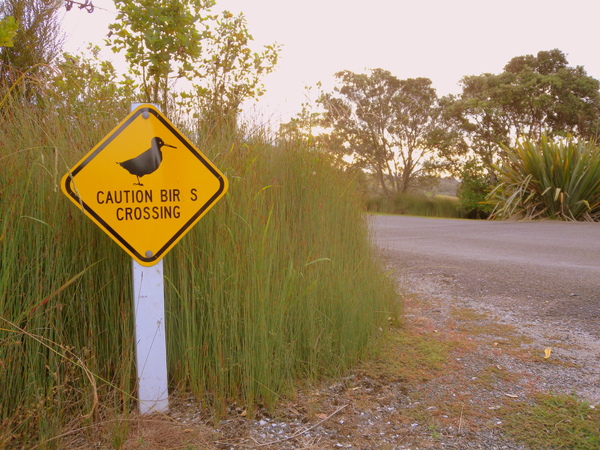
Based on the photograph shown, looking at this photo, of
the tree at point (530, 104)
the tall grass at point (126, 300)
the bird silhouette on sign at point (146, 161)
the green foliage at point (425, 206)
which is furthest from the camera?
the tree at point (530, 104)

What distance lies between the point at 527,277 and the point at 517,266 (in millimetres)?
674

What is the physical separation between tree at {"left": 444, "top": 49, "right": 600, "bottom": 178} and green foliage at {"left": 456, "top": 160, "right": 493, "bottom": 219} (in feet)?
2.54

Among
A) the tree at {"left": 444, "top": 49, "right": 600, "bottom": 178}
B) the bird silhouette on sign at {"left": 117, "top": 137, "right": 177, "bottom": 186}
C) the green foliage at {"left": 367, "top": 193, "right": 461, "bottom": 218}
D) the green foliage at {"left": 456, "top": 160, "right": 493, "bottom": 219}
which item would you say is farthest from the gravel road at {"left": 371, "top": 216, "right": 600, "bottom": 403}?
the tree at {"left": 444, "top": 49, "right": 600, "bottom": 178}

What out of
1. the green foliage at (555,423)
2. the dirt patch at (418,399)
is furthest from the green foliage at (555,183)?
the green foliage at (555,423)

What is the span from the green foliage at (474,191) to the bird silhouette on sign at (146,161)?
1819 centimetres

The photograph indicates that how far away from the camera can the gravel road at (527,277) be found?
3.81m

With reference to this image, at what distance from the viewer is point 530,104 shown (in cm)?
2617

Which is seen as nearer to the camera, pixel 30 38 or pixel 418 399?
pixel 418 399

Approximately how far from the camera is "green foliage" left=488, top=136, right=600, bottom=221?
512 inches

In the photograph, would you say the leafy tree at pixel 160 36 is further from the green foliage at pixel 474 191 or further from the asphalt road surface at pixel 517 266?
the green foliage at pixel 474 191

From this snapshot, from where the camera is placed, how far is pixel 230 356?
2734 millimetres

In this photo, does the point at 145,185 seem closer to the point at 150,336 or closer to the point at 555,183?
the point at 150,336

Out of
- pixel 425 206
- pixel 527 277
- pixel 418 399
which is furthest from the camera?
pixel 425 206

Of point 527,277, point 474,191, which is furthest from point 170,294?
point 474,191
